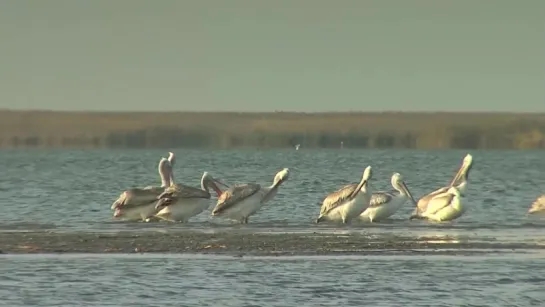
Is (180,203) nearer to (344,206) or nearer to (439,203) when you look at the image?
(344,206)

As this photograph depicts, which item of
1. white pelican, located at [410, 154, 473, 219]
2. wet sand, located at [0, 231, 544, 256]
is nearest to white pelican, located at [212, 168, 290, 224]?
white pelican, located at [410, 154, 473, 219]

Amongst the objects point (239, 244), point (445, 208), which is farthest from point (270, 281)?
point (445, 208)

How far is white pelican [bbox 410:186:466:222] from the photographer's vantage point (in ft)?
78.1

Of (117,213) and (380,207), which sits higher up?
(380,207)

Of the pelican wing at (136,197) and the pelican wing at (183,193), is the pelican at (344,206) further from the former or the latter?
the pelican wing at (136,197)

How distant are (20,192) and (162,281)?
20877 mm

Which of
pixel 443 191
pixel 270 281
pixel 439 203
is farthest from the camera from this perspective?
pixel 443 191

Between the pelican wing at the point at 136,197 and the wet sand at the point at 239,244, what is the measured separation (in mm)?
3231

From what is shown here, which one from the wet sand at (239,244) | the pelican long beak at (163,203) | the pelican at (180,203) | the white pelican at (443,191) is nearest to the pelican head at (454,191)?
the white pelican at (443,191)

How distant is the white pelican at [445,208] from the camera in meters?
23.8

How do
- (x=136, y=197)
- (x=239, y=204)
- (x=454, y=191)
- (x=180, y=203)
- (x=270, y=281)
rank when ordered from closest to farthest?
1. (x=270, y=281)
2. (x=180, y=203)
3. (x=239, y=204)
4. (x=136, y=197)
5. (x=454, y=191)

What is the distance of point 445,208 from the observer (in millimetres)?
23891

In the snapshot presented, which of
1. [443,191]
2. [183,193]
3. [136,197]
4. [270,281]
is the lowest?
[270,281]

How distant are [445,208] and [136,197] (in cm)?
A: 474
